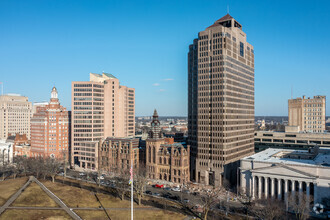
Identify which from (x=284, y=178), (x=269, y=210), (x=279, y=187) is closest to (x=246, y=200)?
(x=269, y=210)

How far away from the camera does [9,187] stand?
137m

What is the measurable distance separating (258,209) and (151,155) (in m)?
73.4

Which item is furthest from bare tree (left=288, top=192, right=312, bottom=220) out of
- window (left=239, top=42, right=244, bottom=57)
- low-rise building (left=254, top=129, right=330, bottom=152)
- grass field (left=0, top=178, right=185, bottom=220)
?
low-rise building (left=254, top=129, right=330, bottom=152)

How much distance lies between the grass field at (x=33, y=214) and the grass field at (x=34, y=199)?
7763mm

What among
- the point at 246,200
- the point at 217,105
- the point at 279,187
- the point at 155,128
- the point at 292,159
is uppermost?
the point at 217,105

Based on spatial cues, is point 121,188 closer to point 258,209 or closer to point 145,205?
point 145,205

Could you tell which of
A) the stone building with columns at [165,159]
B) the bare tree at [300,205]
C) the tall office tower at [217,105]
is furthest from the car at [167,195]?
the bare tree at [300,205]

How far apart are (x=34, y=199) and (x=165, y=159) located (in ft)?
220

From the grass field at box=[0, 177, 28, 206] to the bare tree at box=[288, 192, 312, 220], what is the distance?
109 metres

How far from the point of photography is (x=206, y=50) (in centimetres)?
14850

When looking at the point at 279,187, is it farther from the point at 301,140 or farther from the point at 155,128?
the point at 301,140

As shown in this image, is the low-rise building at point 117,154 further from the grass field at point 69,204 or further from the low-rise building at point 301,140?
the low-rise building at point 301,140

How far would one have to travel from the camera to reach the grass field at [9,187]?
120000 millimetres

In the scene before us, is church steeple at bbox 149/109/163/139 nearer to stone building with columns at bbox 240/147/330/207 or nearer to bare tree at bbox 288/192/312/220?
stone building with columns at bbox 240/147/330/207
